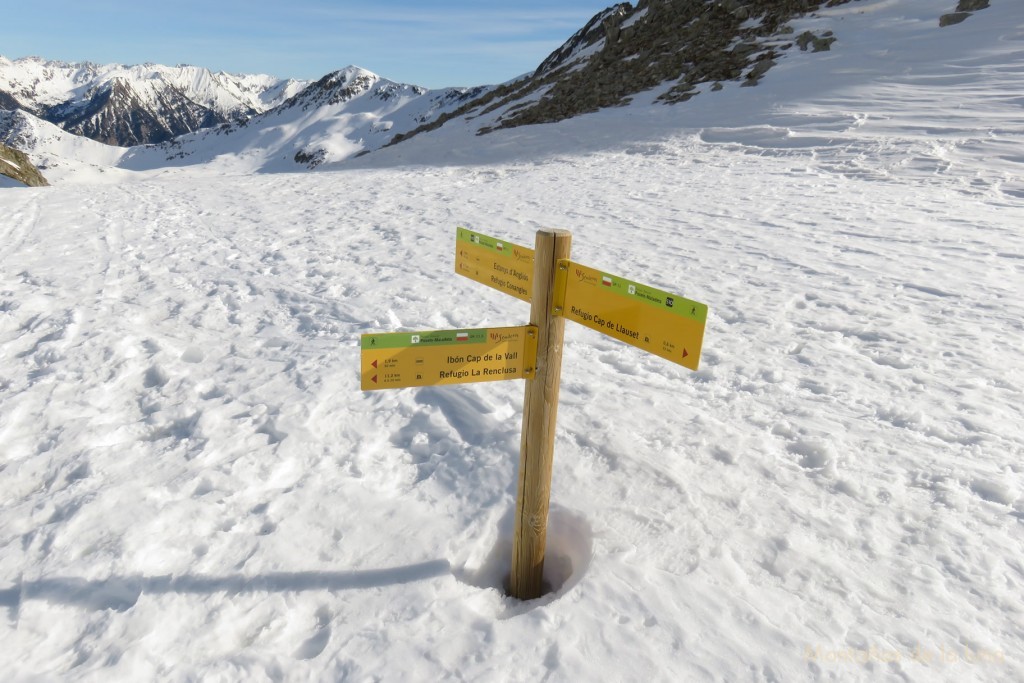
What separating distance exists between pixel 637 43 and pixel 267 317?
2906 centimetres

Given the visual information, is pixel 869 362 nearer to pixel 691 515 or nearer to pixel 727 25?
pixel 691 515

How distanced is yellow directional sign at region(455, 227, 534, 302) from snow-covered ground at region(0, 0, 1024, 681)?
54.3 inches

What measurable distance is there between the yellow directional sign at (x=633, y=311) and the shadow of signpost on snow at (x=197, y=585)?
1.57m

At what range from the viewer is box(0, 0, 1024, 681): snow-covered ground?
249 cm

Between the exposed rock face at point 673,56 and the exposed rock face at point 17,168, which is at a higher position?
the exposed rock face at point 673,56

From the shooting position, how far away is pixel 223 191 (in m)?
15.8

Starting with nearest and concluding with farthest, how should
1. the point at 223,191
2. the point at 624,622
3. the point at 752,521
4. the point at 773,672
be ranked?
the point at 773,672 → the point at 624,622 → the point at 752,521 → the point at 223,191

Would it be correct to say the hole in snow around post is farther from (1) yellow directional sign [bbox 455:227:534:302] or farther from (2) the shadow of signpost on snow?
(1) yellow directional sign [bbox 455:227:534:302]

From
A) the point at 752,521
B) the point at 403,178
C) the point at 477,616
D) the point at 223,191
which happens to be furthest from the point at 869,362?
the point at 223,191

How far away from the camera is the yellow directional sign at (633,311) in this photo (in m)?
2.12

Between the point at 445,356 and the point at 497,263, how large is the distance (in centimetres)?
65

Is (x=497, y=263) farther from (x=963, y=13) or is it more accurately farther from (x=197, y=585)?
(x=963, y=13)

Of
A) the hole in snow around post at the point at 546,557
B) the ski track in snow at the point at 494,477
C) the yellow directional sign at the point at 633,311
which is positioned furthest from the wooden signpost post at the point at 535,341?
the ski track in snow at the point at 494,477

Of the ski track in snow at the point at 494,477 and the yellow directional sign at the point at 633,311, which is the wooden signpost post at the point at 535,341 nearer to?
the yellow directional sign at the point at 633,311
